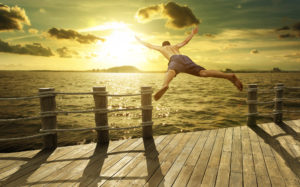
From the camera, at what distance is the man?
308 centimetres

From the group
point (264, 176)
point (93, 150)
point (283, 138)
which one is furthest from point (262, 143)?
point (93, 150)

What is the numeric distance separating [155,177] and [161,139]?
179cm

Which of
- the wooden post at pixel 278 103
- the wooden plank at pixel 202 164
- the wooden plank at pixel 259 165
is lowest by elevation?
the wooden plank at pixel 259 165

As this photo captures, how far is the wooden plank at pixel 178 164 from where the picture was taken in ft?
10.1

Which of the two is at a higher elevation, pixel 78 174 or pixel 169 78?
pixel 169 78

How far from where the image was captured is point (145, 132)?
201 inches

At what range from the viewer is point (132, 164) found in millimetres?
3656

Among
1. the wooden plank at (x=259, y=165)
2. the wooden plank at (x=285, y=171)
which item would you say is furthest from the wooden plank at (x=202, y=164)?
the wooden plank at (x=285, y=171)

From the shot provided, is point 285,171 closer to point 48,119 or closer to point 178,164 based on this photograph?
point 178,164

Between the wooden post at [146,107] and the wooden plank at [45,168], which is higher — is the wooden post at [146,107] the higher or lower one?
the higher one

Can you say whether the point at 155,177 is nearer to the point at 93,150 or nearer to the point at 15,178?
the point at 93,150

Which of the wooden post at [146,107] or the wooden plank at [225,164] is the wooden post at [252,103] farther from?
the wooden post at [146,107]

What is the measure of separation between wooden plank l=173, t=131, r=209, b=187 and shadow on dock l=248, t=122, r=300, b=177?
142cm

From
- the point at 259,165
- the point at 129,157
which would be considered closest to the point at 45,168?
the point at 129,157
